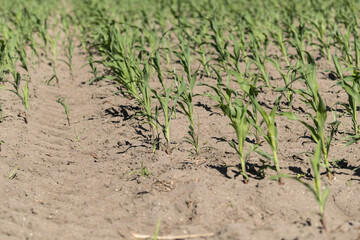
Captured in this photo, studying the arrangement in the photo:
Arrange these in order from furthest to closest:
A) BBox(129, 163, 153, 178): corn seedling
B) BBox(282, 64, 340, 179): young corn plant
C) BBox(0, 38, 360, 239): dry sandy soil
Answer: BBox(129, 163, 153, 178): corn seedling → BBox(282, 64, 340, 179): young corn plant → BBox(0, 38, 360, 239): dry sandy soil

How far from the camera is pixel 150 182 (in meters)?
3.13

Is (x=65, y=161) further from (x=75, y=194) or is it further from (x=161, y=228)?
(x=161, y=228)

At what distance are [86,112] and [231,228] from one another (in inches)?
105

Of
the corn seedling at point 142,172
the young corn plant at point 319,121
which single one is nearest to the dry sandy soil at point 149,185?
the corn seedling at point 142,172

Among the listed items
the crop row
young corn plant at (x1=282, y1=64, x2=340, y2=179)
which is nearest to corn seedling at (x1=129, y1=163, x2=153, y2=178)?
the crop row

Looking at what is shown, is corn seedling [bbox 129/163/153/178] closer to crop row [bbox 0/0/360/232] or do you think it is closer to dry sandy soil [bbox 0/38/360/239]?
dry sandy soil [bbox 0/38/360/239]

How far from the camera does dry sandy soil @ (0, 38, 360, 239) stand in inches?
104

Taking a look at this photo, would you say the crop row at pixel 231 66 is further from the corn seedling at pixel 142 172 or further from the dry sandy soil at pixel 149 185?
the corn seedling at pixel 142 172

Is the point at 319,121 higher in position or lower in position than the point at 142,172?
higher

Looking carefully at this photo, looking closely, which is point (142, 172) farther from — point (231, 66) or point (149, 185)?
point (231, 66)

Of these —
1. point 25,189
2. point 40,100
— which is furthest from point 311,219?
point 40,100

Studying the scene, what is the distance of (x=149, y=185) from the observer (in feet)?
10.2

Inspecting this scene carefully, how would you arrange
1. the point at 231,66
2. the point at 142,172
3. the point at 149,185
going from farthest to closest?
the point at 231,66
the point at 142,172
the point at 149,185

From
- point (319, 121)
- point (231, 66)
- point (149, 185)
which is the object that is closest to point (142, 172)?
point (149, 185)
